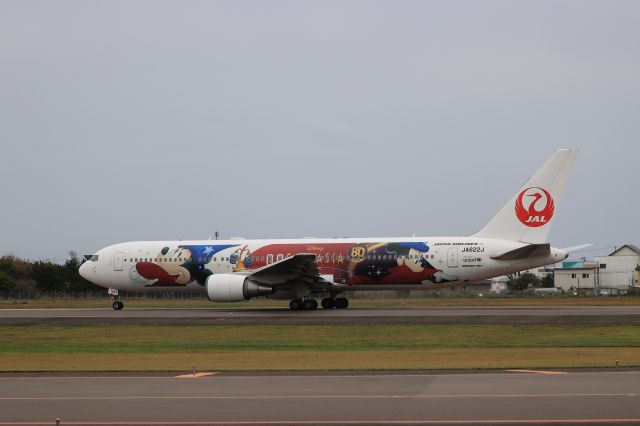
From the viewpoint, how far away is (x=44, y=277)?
84.4 m

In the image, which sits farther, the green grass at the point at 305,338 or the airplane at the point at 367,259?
the airplane at the point at 367,259

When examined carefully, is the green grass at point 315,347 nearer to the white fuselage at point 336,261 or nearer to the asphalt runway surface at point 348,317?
the asphalt runway surface at point 348,317

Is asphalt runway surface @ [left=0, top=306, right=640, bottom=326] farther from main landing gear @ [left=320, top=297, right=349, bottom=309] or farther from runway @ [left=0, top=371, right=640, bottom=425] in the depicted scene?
runway @ [left=0, top=371, right=640, bottom=425]

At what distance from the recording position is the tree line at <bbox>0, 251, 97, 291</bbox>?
8138 cm

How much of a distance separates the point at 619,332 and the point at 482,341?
15.5ft

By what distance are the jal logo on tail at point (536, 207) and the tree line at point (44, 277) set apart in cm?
5049

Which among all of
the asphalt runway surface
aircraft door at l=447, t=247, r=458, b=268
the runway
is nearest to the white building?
aircraft door at l=447, t=247, r=458, b=268

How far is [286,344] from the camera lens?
24594 millimetres

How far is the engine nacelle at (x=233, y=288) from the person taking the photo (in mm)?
38781

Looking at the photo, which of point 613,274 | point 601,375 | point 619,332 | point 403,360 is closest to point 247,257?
point 619,332

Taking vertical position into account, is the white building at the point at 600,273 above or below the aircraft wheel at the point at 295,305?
above

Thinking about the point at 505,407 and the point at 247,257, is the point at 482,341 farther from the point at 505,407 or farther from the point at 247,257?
the point at 247,257

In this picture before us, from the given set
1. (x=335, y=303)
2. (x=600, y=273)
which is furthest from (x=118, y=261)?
(x=600, y=273)

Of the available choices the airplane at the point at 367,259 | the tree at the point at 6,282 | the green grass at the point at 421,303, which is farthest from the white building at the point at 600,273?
the airplane at the point at 367,259
